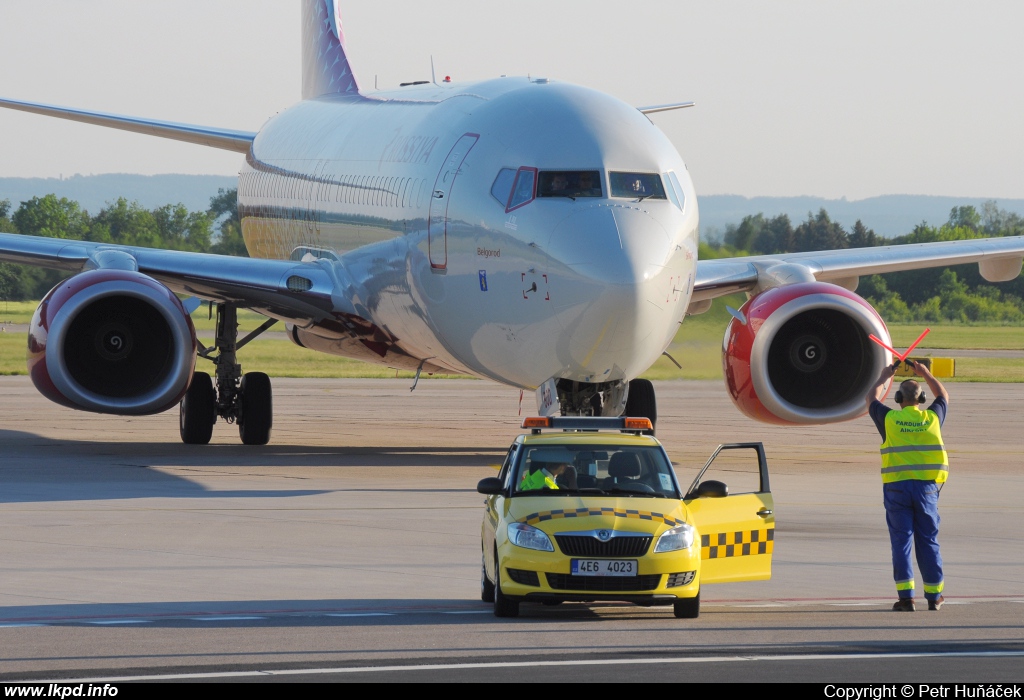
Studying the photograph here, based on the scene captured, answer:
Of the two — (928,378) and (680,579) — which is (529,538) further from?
(928,378)

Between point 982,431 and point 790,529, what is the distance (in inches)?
517

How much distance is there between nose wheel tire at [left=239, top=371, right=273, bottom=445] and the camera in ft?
76.7

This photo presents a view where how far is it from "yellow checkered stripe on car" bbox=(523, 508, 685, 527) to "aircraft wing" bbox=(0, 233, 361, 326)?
1096cm

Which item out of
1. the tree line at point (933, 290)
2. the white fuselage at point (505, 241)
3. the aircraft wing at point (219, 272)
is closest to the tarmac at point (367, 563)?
the white fuselage at point (505, 241)

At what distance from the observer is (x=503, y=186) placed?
1719 cm

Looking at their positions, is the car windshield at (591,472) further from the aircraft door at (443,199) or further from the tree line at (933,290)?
the tree line at (933,290)

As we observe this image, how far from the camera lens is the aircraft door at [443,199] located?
18.3m

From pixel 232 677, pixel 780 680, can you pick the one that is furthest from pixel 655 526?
pixel 232 677

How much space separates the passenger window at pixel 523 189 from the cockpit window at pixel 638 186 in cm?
80

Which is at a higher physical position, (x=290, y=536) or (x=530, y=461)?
(x=530, y=461)

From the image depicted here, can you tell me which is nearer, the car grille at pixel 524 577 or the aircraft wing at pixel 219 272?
the car grille at pixel 524 577

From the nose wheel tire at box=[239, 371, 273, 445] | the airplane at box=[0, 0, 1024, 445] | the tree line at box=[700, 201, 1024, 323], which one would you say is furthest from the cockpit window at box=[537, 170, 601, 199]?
the tree line at box=[700, 201, 1024, 323]

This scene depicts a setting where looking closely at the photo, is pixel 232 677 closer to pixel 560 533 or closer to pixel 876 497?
pixel 560 533

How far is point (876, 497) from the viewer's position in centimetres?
1816
